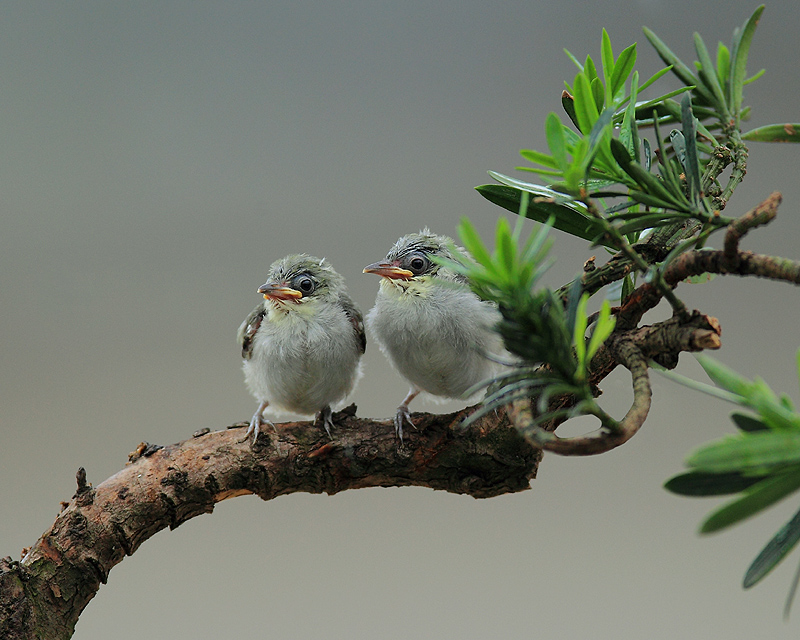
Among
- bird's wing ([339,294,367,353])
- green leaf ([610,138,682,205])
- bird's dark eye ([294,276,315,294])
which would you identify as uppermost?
bird's dark eye ([294,276,315,294])

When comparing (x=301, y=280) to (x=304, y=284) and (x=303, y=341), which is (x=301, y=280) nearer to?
(x=304, y=284)

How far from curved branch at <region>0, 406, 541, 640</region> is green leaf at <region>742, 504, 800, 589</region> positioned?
418 mm

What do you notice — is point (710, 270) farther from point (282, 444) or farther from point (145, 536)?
point (145, 536)

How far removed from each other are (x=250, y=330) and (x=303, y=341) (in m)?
0.18

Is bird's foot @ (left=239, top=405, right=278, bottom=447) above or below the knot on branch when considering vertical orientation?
above

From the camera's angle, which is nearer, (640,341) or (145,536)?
(640,341)

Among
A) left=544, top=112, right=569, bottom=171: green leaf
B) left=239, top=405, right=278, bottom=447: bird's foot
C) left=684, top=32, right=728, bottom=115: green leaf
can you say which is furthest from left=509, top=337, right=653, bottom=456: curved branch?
left=239, top=405, right=278, bottom=447: bird's foot

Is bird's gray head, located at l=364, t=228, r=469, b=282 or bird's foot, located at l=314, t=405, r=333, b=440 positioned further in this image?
bird's gray head, located at l=364, t=228, r=469, b=282

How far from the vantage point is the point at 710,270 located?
0.67 metres

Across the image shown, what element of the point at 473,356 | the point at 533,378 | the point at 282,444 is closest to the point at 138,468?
the point at 282,444

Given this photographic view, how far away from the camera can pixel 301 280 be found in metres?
1.32

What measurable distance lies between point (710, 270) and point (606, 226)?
17 cm

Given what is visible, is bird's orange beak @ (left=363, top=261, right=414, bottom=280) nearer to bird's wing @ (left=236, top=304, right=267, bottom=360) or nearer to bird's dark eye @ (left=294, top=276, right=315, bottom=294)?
bird's dark eye @ (left=294, top=276, right=315, bottom=294)

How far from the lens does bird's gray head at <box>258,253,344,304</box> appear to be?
4.23 ft
